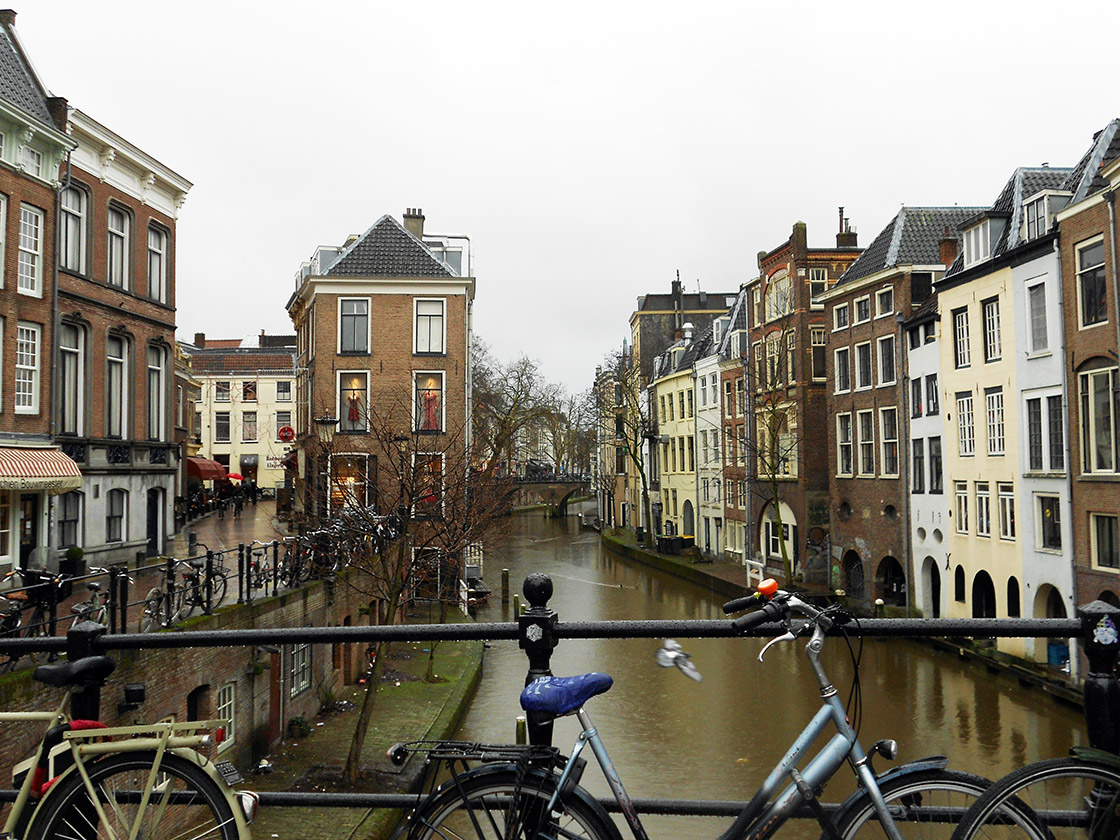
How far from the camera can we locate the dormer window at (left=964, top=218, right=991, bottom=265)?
25.9m

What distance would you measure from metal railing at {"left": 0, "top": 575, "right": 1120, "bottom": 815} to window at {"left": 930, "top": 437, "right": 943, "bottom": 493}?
27931 mm

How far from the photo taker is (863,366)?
1324 inches

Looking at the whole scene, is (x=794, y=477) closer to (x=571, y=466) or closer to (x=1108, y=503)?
(x=1108, y=503)

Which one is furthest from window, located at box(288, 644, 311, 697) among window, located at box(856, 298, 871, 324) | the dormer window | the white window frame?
window, located at box(856, 298, 871, 324)

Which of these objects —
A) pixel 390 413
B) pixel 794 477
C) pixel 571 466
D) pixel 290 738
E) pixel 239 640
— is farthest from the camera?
pixel 571 466

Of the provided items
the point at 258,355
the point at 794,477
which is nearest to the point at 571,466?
the point at 258,355

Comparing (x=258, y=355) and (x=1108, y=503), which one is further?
(x=258, y=355)

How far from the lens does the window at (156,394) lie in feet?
83.1

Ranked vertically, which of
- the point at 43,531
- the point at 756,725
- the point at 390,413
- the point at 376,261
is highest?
the point at 376,261

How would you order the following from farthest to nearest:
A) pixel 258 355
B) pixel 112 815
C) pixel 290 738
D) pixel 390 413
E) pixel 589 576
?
1. pixel 258 355
2. pixel 589 576
3. pixel 390 413
4. pixel 290 738
5. pixel 112 815

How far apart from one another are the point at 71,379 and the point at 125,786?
2181cm

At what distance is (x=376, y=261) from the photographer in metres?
35.0

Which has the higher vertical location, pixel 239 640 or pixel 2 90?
pixel 2 90

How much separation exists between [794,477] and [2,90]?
101 feet
